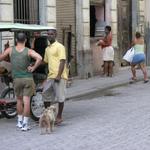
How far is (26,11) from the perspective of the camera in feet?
57.5

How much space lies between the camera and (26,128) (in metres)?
10.5

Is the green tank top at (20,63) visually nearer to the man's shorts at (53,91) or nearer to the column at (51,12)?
the man's shorts at (53,91)

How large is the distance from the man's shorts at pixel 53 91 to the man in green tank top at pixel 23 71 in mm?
527

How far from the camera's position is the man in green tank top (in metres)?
10.4

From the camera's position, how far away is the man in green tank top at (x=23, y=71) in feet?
34.2

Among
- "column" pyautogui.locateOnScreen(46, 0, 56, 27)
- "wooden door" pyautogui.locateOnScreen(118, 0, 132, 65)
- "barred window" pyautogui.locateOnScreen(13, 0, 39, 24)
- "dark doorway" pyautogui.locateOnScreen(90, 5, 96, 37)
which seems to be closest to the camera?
"barred window" pyautogui.locateOnScreen(13, 0, 39, 24)

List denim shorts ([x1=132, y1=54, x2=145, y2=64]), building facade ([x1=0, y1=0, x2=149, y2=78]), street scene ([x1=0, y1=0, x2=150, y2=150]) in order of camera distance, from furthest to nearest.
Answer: denim shorts ([x1=132, y1=54, x2=145, y2=64]) < building facade ([x1=0, y1=0, x2=149, y2=78]) < street scene ([x1=0, y1=0, x2=150, y2=150])

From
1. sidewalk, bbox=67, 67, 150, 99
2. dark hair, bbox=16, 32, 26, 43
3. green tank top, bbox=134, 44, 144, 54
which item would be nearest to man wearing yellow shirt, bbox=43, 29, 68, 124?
dark hair, bbox=16, 32, 26, 43

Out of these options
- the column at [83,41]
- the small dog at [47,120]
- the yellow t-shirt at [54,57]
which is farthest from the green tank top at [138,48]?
the small dog at [47,120]

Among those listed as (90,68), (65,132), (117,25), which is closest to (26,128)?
(65,132)

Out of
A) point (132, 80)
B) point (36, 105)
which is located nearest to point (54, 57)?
point (36, 105)

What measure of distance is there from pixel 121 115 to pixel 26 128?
2402mm

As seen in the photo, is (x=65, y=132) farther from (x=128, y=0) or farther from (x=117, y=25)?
(x=128, y=0)

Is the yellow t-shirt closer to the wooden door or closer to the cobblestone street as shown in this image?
the cobblestone street
